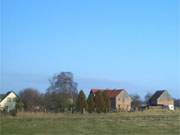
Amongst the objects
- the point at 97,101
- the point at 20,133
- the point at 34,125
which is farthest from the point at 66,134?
the point at 97,101

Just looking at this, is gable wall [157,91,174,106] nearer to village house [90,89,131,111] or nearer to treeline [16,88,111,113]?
village house [90,89,131,111]

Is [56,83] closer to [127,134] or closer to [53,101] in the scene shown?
[53,101]

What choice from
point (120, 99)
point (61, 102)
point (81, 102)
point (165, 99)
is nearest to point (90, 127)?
point (81, 102)

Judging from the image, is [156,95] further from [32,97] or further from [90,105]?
[90,105]

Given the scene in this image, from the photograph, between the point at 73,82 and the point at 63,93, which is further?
the point at 73,82

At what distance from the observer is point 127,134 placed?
24.2m

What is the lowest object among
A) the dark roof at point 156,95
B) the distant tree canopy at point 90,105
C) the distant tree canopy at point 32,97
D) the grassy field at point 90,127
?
the grassy field at point 90,127

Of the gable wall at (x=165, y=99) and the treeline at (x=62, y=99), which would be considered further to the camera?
the gable wall at (x=165, y=99)

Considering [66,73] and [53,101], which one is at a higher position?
[66,73]

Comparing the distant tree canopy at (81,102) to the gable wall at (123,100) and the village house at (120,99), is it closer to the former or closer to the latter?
the village house at (120,99)

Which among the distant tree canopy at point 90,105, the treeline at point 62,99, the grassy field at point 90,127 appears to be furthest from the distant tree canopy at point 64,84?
the grassy field at point 90,127

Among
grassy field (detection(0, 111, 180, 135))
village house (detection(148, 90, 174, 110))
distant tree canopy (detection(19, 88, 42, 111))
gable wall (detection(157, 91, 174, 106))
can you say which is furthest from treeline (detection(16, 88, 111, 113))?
gable wall (detection(157, 91, 174, 106))

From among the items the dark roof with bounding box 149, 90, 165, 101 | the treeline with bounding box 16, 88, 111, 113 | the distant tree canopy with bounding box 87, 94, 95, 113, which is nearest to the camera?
the distant tree canopy with bounding box 87, 94, 95, 113

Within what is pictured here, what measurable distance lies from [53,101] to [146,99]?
6051cm
